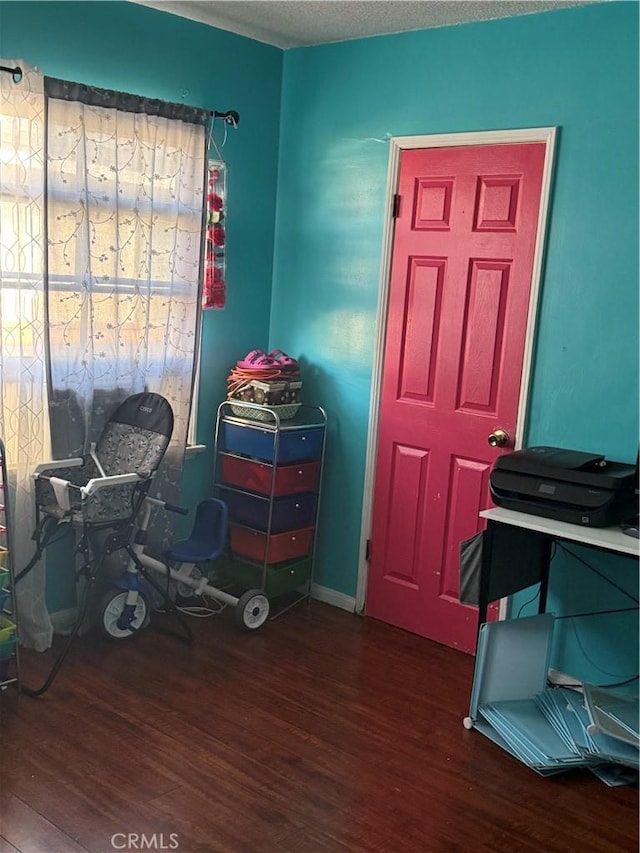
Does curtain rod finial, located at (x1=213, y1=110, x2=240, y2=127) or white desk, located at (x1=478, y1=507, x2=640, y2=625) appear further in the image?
curtain rod finial, located at (x1=213, y1=110, x2=240, y2=127)

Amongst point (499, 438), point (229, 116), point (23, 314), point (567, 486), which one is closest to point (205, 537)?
point (23, 314)

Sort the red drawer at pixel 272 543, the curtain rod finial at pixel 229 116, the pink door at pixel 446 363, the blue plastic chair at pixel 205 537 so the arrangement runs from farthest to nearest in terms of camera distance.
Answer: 1. the red drawer at pixel 272 543
2. the curtain rod finial at pixel 229 116
3. the blue plastic chair at pixel 205 537
4. the pink door at pixel 446 363

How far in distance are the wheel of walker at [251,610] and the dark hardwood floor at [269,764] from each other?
0.14 meters

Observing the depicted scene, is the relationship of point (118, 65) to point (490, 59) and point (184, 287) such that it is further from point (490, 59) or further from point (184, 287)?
point (490, 59)

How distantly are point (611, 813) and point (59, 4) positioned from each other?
3.37m

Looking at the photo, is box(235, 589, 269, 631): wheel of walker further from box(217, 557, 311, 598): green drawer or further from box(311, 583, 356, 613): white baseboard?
box(311, 583, 356, 613): white baseboard

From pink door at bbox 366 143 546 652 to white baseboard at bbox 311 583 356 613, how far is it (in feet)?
0.37

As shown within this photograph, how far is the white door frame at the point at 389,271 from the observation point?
343cm

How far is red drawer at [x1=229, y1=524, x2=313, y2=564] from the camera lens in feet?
13.3

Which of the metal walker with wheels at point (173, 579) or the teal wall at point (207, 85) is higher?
the teal wall at point (207, 85)

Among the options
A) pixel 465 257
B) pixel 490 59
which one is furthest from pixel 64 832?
pixel 490 59

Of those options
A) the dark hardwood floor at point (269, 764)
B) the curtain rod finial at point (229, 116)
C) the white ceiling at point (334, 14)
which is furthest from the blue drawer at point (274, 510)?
the white ceiling at point (334, 14)

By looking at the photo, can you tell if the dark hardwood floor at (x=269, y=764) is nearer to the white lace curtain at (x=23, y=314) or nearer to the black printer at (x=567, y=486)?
the white lace curtain at (x=23, y=314)

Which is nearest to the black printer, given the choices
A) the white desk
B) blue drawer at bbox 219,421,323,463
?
the white desk
